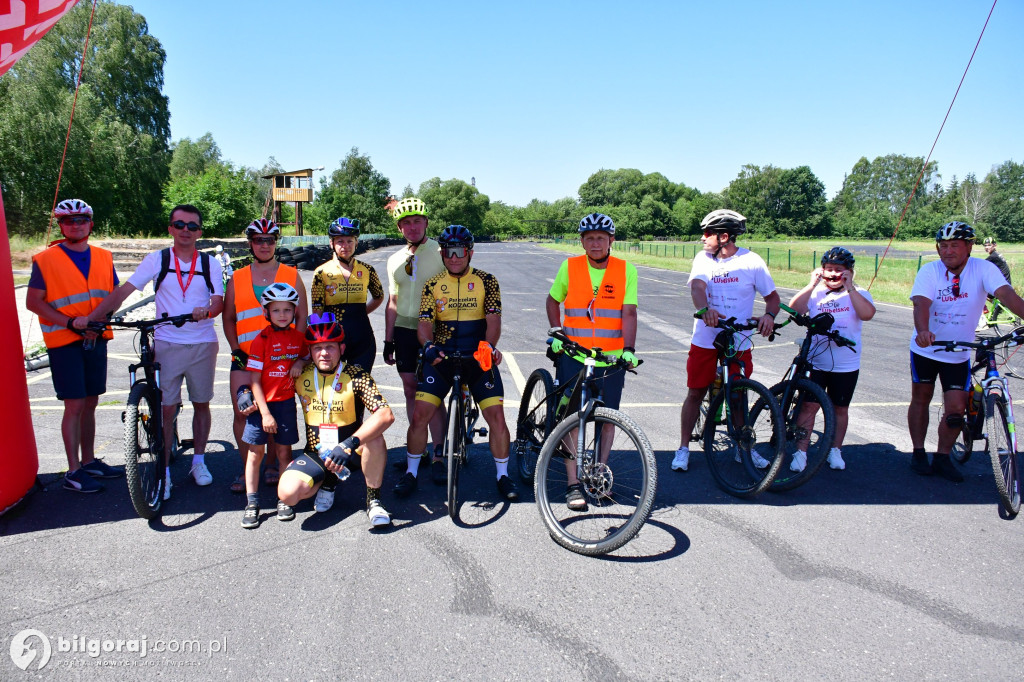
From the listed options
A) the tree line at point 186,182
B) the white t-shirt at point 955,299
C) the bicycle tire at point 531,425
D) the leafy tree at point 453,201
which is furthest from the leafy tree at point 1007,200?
the bicycle tire at point 531,425

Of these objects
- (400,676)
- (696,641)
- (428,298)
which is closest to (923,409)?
(696,641)

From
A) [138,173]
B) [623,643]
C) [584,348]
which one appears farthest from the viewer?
[138,173]

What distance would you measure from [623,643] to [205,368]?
12.2 feet

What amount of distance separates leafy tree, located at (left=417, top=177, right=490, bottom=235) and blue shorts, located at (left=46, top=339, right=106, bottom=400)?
127226 mm

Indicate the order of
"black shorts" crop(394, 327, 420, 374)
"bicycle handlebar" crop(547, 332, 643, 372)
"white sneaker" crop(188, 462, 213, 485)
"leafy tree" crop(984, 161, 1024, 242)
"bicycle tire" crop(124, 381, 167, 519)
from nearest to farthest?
1. "bicycle tire" crop(124, 381, 167, 519)
2. "bicycle handlebar" crop(547, 332, 643, 372)
3. "white sneaker" crop(188, 462, 213, 485)
4. "black shorts" crop(394, 327, 420, 374)
5. "leafy tree" crop(984, 161, 1024, 242)

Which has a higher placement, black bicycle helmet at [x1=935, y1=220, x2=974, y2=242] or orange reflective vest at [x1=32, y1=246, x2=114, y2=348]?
black bicycle helmet at [x1=935, y1=220, x2=974, y2=242]

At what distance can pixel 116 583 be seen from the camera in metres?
3.55

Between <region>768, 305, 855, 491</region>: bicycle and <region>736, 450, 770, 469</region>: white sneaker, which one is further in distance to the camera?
<region>736, 450, 770, 469</region>: white sneaker

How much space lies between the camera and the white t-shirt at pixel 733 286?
5191 millimetres

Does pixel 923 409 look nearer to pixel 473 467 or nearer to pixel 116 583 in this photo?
pixel 473 467

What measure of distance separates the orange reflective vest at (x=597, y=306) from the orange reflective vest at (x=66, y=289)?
3.35 m

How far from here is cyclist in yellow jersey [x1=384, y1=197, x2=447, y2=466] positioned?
17.2ft

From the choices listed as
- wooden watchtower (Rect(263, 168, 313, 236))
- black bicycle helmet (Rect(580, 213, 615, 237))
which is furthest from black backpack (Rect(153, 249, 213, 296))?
wooden watchtower (Rect(263, 168, 313, 236))

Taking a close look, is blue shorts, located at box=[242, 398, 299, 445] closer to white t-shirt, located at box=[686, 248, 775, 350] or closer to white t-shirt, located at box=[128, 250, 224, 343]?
white t-shirt, located at box=[128, 250, 224, 343]
